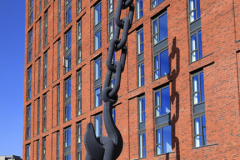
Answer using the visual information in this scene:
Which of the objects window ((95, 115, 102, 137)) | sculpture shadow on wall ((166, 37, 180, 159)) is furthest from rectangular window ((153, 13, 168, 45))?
window ((95, 115, 102, 137))

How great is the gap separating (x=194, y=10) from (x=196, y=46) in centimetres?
224

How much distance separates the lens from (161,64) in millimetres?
A: 28188

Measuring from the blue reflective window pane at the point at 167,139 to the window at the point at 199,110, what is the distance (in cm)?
249

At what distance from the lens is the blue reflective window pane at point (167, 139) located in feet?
86.7

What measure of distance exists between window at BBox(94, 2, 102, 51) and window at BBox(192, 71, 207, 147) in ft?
44.0

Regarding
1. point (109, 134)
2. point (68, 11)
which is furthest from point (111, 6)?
point (109, 134)

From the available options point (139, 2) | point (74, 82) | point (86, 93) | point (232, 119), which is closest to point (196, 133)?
point (232, 119)

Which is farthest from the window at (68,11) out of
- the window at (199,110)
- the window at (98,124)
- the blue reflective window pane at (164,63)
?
the window at (199,110)

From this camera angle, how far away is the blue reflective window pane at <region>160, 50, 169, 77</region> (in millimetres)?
27609

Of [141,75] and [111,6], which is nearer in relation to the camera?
[141,75]

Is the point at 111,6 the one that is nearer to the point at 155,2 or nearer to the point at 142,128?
the point at 155,2

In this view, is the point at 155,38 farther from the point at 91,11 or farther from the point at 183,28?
the point at 91,11

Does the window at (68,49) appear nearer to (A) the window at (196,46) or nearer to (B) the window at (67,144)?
(B) the window at (67,144)

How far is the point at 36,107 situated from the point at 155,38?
23097mm
